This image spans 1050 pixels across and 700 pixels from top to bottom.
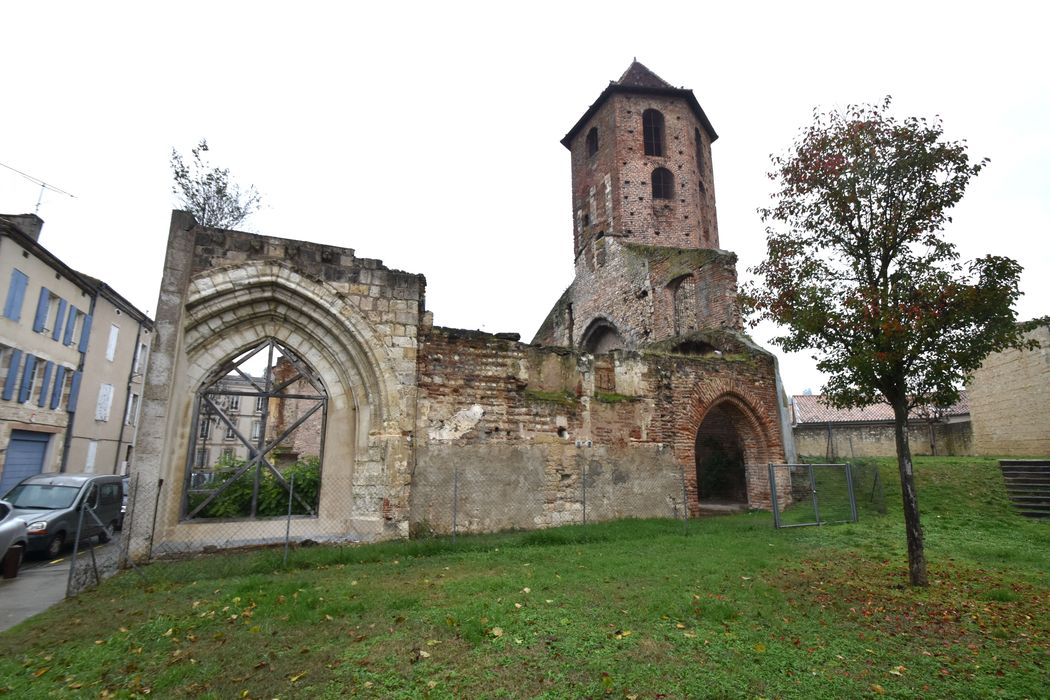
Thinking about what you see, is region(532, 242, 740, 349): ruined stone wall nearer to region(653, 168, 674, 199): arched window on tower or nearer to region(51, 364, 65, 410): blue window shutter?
region(653, 168, 674, 199): arched window on tower

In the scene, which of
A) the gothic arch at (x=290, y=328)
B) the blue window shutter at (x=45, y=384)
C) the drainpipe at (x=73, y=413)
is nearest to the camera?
the gothic arch at (x=290, y=328)

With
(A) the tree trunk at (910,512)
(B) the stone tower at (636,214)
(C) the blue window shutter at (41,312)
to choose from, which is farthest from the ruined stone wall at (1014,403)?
(C) the blue window shutter at (41,312)

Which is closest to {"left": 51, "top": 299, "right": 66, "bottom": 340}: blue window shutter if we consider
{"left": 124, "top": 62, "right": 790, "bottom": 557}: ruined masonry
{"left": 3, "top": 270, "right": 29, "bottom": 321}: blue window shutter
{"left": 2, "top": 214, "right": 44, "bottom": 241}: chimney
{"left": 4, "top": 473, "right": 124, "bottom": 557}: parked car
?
{"left": 3, "top": 270, "right": 29, "bottom": 321}: blue window shutter

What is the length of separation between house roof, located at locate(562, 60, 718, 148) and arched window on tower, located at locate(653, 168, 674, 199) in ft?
12.5

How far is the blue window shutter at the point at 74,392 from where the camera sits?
658 inches

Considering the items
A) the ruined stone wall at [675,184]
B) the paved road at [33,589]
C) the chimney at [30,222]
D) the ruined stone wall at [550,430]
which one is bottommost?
the paved road at [33,589]

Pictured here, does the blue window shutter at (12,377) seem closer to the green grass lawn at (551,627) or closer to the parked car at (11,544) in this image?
the parked car at (11,544)

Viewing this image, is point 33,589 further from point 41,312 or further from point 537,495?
point 41,312

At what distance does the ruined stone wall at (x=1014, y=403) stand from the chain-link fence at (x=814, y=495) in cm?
912

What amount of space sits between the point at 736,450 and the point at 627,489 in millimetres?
7338

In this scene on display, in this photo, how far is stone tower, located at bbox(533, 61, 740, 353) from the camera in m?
19.8

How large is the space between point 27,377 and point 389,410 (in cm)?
1285

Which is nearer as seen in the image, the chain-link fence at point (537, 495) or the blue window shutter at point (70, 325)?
the chain-link fence at point (537, 495)

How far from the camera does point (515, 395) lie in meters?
10.6
